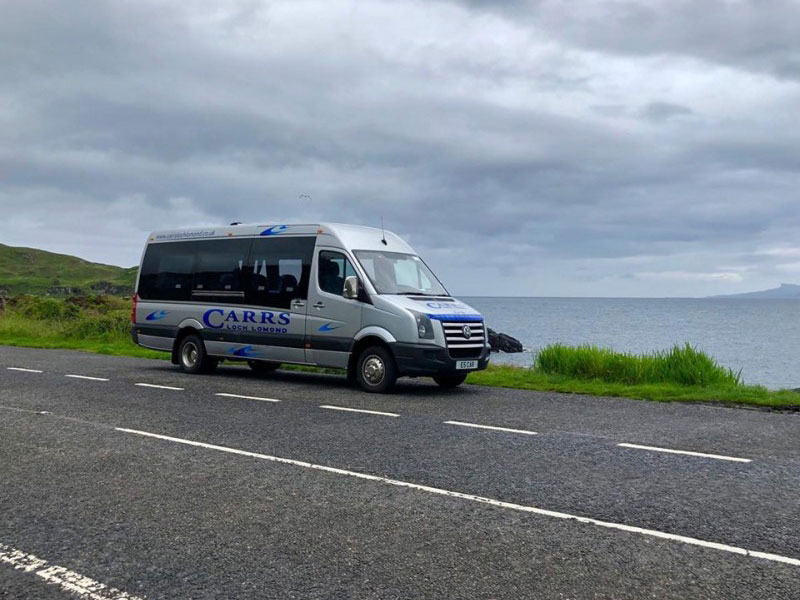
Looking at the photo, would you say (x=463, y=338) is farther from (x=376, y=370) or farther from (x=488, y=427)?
(x=488, y=427)

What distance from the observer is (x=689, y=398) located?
12531mm

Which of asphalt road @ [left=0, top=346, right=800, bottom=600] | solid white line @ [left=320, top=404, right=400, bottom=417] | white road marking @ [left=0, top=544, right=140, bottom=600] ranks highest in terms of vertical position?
solid white line @ [left=320, top=404, right=400, bottom=417]

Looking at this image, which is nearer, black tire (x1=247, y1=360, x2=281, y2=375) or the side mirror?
the side mirror

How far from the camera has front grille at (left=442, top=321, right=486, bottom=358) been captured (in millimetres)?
12820

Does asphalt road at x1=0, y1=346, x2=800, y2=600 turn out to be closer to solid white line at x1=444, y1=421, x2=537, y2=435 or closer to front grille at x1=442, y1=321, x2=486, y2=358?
solid white line at x1=444, y1=421, x2=537, y2=435

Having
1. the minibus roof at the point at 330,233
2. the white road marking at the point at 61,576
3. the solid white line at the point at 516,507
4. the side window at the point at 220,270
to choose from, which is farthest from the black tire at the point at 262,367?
the white road marking at the point at 61,576

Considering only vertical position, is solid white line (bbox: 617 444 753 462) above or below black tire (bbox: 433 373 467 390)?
below

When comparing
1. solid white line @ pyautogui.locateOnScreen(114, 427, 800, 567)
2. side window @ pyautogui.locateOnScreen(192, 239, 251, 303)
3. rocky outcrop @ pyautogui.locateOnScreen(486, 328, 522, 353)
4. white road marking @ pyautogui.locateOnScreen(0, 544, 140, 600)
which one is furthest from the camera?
rocky outcrop @ pyautogui.locateOnScreen(486, 328, 522, 353)

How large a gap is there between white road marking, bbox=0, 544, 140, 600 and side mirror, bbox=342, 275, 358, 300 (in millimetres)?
8637

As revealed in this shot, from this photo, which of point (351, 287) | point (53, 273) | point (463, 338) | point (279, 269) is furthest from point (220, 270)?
point (53, 273)

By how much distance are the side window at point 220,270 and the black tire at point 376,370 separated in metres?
3.31

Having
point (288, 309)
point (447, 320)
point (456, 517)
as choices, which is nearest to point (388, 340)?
point (447, 320)

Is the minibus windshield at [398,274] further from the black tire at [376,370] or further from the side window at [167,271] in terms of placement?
the side window at [167,271]

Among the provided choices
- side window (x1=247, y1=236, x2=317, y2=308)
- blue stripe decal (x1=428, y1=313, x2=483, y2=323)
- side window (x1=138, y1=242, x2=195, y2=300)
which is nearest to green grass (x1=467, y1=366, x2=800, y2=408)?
blue stripe decal (x1=428, y1=313, x2=483, y2=323)
